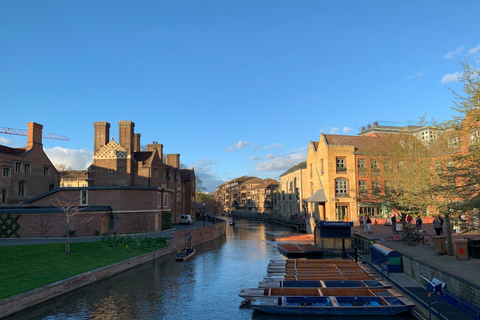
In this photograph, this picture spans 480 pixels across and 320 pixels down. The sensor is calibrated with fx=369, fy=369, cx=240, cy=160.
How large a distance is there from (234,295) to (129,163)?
35508 millimetres

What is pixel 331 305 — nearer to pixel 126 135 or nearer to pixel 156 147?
pixel 126 135

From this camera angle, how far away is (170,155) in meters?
80.6

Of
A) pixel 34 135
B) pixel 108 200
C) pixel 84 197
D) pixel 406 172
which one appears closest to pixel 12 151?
pixel 34 135

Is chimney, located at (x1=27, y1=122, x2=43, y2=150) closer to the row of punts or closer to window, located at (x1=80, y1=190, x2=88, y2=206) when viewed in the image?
window, located at (x1=80, y1=190, x2=88, y2=206)

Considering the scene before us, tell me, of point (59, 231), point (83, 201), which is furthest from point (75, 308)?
point (83, 201)

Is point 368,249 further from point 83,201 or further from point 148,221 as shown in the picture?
point 83,201

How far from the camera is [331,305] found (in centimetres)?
1717

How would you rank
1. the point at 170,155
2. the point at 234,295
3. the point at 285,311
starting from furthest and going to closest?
the point at 170,155 → the point at 234,295 → the point at 285,311

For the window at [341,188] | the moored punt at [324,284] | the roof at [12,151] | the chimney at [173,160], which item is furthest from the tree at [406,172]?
the chimney at [173,160]

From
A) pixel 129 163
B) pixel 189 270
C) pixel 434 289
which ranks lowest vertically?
pixel 189 270

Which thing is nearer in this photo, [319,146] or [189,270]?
[189,270]

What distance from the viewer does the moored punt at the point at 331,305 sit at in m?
16.6

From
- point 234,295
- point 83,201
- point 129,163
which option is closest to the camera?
point 234,295

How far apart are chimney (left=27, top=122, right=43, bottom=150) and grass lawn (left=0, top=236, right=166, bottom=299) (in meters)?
30.8
